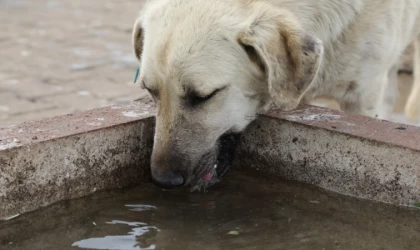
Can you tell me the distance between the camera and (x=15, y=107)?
18.7 feet

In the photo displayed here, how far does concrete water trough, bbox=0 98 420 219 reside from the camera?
3.07m

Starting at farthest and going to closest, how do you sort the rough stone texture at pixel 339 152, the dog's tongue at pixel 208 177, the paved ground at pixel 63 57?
the paved ground at pixel 63 57, the dog's tongue at pixel 208 177, the rough stone texture at pixel 339 152

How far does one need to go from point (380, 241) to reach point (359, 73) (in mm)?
1136

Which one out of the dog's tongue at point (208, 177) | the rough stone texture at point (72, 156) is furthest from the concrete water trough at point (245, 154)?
the dog's tongue at point (208, 177)

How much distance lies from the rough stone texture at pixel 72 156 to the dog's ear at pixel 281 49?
25.6 inches

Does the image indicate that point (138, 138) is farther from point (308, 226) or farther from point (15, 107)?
point (15, 107)

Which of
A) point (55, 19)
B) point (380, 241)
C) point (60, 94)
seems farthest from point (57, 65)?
point (380, 241)

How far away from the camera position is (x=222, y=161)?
11.0ft

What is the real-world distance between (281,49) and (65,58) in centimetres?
436

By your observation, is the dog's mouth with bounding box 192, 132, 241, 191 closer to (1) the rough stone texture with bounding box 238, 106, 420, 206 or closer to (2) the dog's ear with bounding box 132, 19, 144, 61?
(1) the rough stone texture with bounding box 238, 106, 420, 206

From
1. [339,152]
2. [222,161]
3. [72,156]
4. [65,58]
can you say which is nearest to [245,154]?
[222,161]

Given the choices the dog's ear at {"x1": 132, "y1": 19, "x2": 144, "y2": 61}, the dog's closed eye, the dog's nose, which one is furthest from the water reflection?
the dog's ear at {"x1": 132, "y1": 19, "x2": 144, "y2": 61}

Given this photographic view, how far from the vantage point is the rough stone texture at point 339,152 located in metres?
3.14

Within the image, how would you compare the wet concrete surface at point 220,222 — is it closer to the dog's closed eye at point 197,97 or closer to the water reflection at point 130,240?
the water reflection at point 130,240
